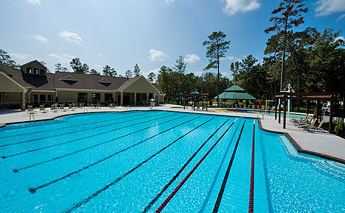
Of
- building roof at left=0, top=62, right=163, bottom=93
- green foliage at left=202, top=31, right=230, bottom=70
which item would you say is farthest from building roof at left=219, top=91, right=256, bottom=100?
building roof at left=0, top=62, right=163, bottom=93

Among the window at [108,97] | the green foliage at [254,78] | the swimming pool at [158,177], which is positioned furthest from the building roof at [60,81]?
the green foliage at [254,78]

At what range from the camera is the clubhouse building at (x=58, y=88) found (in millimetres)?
19161

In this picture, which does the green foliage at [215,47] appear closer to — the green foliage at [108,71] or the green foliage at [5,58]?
the green foliage at [108,71]

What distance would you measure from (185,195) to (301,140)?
23.3ft

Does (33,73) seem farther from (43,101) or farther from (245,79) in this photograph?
(245,79)

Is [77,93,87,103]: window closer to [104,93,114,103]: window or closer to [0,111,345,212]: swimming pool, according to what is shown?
[104,93,114,103]: window

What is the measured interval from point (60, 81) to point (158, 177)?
26006 mm

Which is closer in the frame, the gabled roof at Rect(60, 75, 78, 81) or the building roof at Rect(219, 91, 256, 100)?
the gabled roof at Rect(60, 75, 78, 81)

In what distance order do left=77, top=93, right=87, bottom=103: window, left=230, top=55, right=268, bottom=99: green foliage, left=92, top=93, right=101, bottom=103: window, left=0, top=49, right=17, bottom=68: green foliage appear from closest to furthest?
left=77, top=93, right=87, bottom=103: window, left=92, top=93, right=101, bottom=103: window, left=230, top=55, right=268, bottom=99: green foliage, left=0, top=49, right=17, bottom=68: green foliage

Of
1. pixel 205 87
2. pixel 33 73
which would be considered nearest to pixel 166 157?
pixel 33 73

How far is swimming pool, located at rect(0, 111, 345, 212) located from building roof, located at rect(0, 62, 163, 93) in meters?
17.5

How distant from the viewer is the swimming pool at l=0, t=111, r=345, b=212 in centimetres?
347

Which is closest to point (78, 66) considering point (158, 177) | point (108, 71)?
point (108, 71)

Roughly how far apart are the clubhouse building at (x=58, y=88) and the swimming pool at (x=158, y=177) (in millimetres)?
16173
